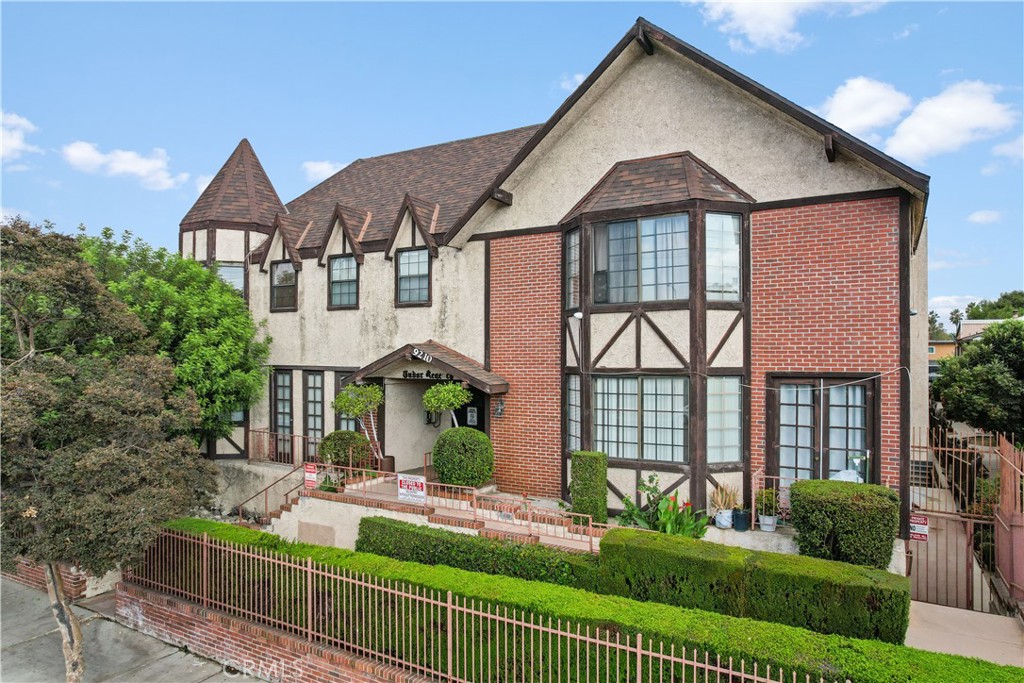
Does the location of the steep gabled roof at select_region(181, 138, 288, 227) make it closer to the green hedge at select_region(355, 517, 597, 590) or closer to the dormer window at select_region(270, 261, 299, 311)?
the dormer window at select_region(270, 261, 299, 311)

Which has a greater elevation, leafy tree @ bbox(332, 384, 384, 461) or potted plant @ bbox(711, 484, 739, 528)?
leafy tree @ bbox(332, 384, 384, 461)

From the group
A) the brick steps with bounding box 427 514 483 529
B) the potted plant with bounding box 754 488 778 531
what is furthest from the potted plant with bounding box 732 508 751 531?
the brick steps with bounding box 427 514 483 529

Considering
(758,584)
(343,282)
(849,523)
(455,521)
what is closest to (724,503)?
(849,523)

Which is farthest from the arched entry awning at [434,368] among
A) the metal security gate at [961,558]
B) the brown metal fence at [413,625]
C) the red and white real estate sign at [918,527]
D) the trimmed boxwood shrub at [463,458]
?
the metal security gate at [961,558]

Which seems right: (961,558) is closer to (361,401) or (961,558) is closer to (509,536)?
(509,536)

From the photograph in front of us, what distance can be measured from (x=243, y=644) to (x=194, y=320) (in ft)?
31.4

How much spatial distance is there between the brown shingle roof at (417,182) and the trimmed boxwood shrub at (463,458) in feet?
19.3

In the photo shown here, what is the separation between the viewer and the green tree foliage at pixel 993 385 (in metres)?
17.1

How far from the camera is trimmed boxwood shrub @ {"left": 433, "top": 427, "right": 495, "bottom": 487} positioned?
13.2 meters

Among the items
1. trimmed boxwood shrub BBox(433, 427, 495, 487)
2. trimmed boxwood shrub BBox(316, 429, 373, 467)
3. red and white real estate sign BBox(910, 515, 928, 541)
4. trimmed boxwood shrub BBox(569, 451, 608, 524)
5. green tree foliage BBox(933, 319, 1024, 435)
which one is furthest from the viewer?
green tree foliage BBox(933, 319, 1024, 435)

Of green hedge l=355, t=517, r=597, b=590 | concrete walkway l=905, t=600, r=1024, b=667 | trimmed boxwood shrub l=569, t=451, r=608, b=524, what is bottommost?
concrete walkway l=905, t=600, r=1024, b=667

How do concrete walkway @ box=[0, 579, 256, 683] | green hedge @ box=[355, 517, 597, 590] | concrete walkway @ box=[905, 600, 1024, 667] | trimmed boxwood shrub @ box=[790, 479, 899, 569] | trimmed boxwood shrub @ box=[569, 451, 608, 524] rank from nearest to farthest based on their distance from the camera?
concrete walkway @ box=[905, 600, 1024, 667] → trimmed boxwood shrub @ box=[790, 479, 899, 569] → green hedge @ box=[355, 517, 597, 590] → concrete walkway @ box=[0, 579, 256, 683] → trimmed boxwood shrub @ box=[569, 451, 608, 524]

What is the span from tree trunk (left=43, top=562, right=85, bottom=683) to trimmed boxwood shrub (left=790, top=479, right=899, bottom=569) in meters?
12.0

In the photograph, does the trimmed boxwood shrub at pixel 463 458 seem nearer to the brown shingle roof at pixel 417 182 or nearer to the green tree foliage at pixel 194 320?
the brown shingle roof at pixel 417 182
